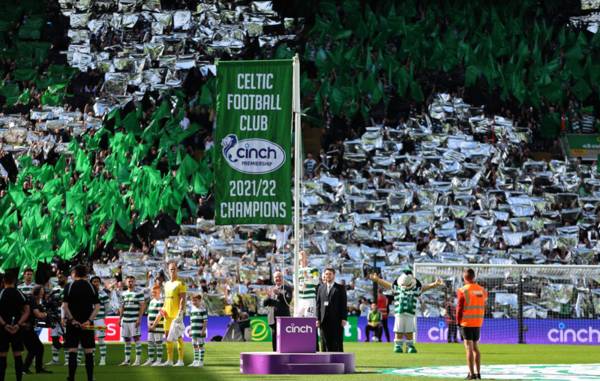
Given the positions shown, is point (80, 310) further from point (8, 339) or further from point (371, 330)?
point (371, 330)

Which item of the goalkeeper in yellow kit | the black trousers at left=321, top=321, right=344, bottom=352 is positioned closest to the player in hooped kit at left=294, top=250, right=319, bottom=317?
the black trousers at left=321, top=321, right=344, bottom=352

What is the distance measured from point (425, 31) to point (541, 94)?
5331mm

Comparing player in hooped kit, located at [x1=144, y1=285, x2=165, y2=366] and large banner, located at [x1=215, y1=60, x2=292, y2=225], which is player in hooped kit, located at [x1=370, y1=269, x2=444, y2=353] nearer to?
player in hooped kit, located at [x1=144, y1=285, x2=165, y2=366]

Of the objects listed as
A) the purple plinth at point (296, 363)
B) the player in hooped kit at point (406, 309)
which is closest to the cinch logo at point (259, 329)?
the player in hooped kit at point (406, 309)

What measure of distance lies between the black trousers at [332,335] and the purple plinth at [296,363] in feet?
8.00

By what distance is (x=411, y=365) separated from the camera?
26.4 m

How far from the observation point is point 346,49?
1975 inches

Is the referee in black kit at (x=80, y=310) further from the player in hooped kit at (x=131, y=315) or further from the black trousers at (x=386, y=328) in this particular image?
the black trousers at (x=386, y=328)

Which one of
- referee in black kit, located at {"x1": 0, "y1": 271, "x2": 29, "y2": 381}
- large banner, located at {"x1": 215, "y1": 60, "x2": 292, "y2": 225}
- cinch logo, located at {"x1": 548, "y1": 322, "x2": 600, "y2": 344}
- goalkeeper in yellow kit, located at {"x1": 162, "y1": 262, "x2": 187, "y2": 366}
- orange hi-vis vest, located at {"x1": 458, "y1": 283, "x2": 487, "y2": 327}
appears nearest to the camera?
referee in black kit, located at {"x1": 0, "y1": 271, "x2": 29, "y2": 381}

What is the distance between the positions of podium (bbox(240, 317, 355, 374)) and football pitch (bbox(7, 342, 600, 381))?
1.39 ft

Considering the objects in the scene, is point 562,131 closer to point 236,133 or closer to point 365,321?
point 365,321

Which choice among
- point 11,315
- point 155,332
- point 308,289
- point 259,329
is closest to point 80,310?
point 11,315

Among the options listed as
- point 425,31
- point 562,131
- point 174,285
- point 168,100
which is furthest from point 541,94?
point 174,285

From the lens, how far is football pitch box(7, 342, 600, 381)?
22641mm
